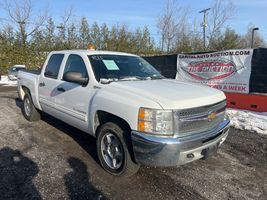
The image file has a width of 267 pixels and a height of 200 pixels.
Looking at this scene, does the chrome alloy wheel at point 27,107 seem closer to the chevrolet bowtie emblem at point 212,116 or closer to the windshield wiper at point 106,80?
the windshield wiper at point 106,80

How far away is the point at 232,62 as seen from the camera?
929 cm

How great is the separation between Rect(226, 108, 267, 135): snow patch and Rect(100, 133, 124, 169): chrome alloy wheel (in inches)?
157

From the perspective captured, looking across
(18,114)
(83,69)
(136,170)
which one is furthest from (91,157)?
(18,114)

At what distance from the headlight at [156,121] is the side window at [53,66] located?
9.16ft

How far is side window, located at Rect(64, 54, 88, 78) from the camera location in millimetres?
4664

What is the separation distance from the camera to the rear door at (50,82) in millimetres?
5449

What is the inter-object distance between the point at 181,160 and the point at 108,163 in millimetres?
1233

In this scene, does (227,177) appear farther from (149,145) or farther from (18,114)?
(18,114)

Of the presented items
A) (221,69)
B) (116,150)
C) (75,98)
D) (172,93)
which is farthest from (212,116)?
(221,69)

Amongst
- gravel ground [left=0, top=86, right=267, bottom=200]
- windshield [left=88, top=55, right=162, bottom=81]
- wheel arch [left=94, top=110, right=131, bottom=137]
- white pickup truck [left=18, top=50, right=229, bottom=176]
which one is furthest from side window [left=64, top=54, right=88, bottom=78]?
gravel ground [left=0, top=86, right=267, bottom=200]

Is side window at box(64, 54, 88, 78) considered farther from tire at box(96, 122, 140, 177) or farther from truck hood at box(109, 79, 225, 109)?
tire at box(96, 122, 140, 177)

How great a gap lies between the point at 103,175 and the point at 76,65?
2.14 meters

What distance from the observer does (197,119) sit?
355 centimetres

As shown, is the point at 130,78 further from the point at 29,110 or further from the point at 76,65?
the point at 29,110
